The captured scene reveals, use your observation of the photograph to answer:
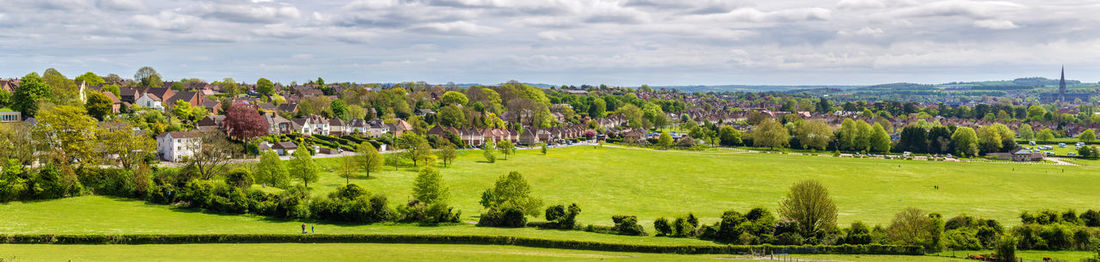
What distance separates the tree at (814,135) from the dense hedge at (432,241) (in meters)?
91.3

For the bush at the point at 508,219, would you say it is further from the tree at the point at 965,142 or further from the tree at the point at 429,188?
the tree at the point at 965,142

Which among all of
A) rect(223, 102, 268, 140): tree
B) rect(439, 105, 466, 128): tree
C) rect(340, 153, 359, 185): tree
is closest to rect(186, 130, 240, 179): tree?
rect(340, 153, 359, 185): tree

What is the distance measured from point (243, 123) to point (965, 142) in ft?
385

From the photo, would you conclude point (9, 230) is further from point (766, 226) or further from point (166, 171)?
point (766, 226)

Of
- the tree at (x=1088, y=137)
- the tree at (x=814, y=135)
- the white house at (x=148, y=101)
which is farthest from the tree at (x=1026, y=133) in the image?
the white house at (x=148, y=101)

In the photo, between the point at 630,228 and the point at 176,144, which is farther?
the point at 176,144

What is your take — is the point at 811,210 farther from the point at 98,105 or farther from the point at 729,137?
the point at 729,137

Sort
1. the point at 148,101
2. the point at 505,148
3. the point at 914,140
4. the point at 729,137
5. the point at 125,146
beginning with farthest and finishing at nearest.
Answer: the point at 729,137 < the point at 914,140 < the point at 505,148 < the point at 148,101 < the point at 125,146

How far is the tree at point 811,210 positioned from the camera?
3847 centimetres

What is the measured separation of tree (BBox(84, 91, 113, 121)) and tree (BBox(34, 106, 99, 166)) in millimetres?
20483

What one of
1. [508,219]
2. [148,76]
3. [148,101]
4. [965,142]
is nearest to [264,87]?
[148,76]

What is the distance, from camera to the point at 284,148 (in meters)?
78.1

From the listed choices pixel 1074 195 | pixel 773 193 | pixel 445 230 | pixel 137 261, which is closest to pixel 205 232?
pixel 137 261

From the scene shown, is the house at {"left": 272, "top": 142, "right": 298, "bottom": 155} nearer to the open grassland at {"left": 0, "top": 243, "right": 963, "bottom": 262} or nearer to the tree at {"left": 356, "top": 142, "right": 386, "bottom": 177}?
the tree at {"left": 356, "top": 142, "right": 386, "bottom": 177}
